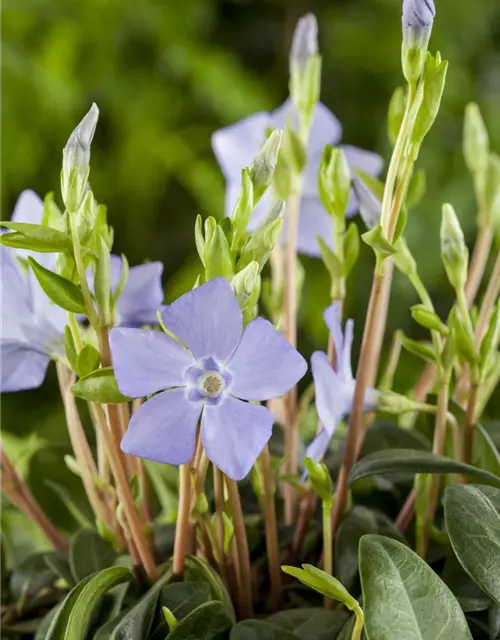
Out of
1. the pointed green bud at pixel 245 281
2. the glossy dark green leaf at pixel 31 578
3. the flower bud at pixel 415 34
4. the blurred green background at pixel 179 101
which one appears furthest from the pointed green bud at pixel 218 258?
the blurred green background at pixel 179 101

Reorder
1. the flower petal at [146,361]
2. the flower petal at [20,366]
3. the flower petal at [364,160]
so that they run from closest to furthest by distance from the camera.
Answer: the flower petal at [146,361] < the flower petal at [20,366] < the flower petal at [364,160]

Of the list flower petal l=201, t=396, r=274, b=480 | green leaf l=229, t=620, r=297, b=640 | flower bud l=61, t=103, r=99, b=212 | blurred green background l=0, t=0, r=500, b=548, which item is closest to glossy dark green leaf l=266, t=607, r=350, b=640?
green leaf l=229, t=620, r=297, b=640

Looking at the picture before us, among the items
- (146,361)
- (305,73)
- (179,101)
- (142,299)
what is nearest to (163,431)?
(146,361)

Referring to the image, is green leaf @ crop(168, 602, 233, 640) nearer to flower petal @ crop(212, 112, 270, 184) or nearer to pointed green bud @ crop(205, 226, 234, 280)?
pointed green bud @ crop(205, 226, 234, 280)

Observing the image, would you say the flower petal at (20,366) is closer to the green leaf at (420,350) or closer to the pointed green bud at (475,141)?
the green leaf at (420,350)

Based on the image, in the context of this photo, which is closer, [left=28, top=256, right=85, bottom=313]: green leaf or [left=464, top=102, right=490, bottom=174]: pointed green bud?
[left=28, top=256, right=85, bottom=313]: green leaf

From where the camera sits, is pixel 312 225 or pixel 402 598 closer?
pixel 402 598

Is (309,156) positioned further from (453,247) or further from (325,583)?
(325,583)
